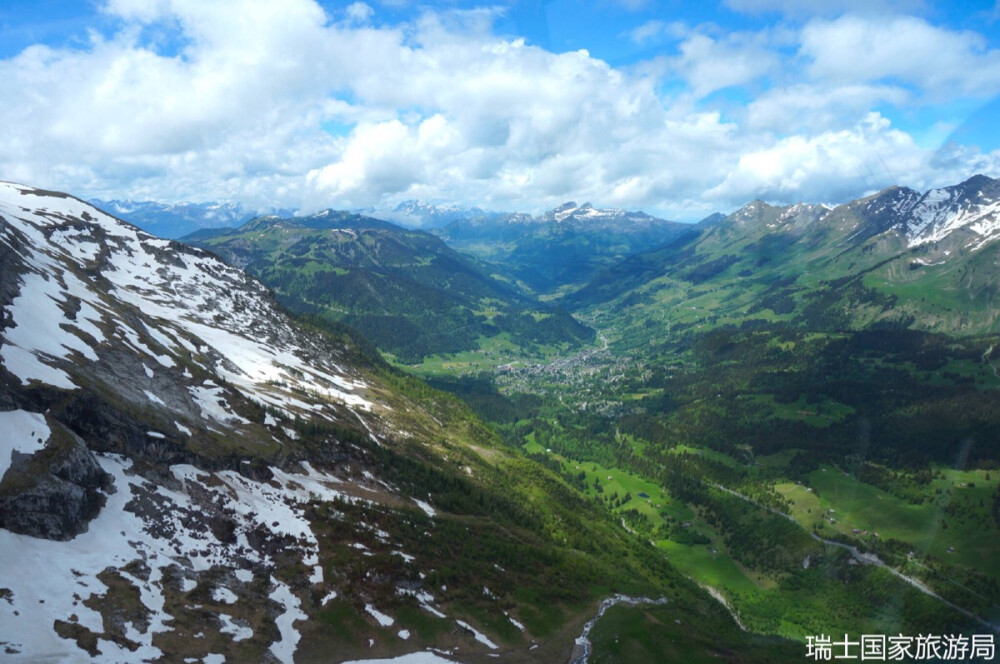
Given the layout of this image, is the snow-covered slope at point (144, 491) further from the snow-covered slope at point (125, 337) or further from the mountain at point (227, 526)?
the snow-covered slope at point (125, 337)

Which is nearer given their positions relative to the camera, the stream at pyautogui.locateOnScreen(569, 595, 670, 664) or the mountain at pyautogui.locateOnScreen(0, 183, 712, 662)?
the mountain at pyautogui.locateOnScreen(0, 183, 712, 662)

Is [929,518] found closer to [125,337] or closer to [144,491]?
[144,491]

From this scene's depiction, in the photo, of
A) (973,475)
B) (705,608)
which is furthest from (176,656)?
(973,475)

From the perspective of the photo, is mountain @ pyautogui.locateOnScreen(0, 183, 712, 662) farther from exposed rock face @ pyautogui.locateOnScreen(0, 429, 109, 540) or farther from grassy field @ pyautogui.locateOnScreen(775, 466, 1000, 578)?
grassy field @ pyautogui.locateOnScreen(775, 466, 1000, 578)

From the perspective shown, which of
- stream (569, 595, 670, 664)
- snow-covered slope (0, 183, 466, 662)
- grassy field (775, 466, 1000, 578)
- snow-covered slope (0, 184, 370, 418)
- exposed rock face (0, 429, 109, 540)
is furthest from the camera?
grassy field (775, 466, 1000, 578)

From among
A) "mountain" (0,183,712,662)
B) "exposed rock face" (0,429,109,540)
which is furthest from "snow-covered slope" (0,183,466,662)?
"mountain" (0,183,712,662)

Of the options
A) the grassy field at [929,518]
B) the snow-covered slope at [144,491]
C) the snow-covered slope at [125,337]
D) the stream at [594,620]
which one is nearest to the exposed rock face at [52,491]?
the snow-covered slope at [144,491]
